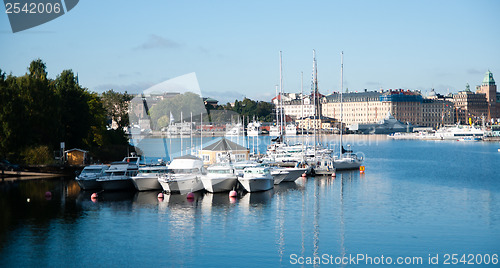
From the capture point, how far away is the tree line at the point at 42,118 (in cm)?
5891

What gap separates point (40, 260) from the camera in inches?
1105

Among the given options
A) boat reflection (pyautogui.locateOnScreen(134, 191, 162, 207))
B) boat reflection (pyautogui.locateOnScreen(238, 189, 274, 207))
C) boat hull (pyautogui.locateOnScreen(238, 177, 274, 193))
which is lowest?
boat reflection (pyautogui.locateOnScreen(238, 189, 274, 207))

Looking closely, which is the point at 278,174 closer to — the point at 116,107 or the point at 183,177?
the point at 183,177

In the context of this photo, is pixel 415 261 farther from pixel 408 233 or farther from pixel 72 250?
pixel 72 250

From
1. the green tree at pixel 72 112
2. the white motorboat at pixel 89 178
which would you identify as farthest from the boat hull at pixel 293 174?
the green tree at pixel 72 112

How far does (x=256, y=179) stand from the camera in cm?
4838

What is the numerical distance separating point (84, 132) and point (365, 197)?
33721 mm

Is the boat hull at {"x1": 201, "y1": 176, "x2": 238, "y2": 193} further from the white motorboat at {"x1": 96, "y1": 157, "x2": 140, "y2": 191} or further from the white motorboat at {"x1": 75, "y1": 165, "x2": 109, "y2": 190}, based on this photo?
the white motorboat at {"x1": 75, "y1": 165, "x2": 109, "y2": 190}

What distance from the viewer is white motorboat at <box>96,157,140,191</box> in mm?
49000

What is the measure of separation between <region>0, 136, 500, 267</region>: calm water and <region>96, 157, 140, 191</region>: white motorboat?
49.8 inches

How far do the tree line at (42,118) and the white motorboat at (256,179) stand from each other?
71.3ft

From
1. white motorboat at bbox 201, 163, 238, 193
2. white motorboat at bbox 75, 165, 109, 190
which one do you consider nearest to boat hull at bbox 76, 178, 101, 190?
white motorboat at bbox 75, 165, 109, 190

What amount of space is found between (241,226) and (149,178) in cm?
1574

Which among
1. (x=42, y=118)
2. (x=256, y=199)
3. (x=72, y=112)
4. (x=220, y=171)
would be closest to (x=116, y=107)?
(x=72, y=112)
